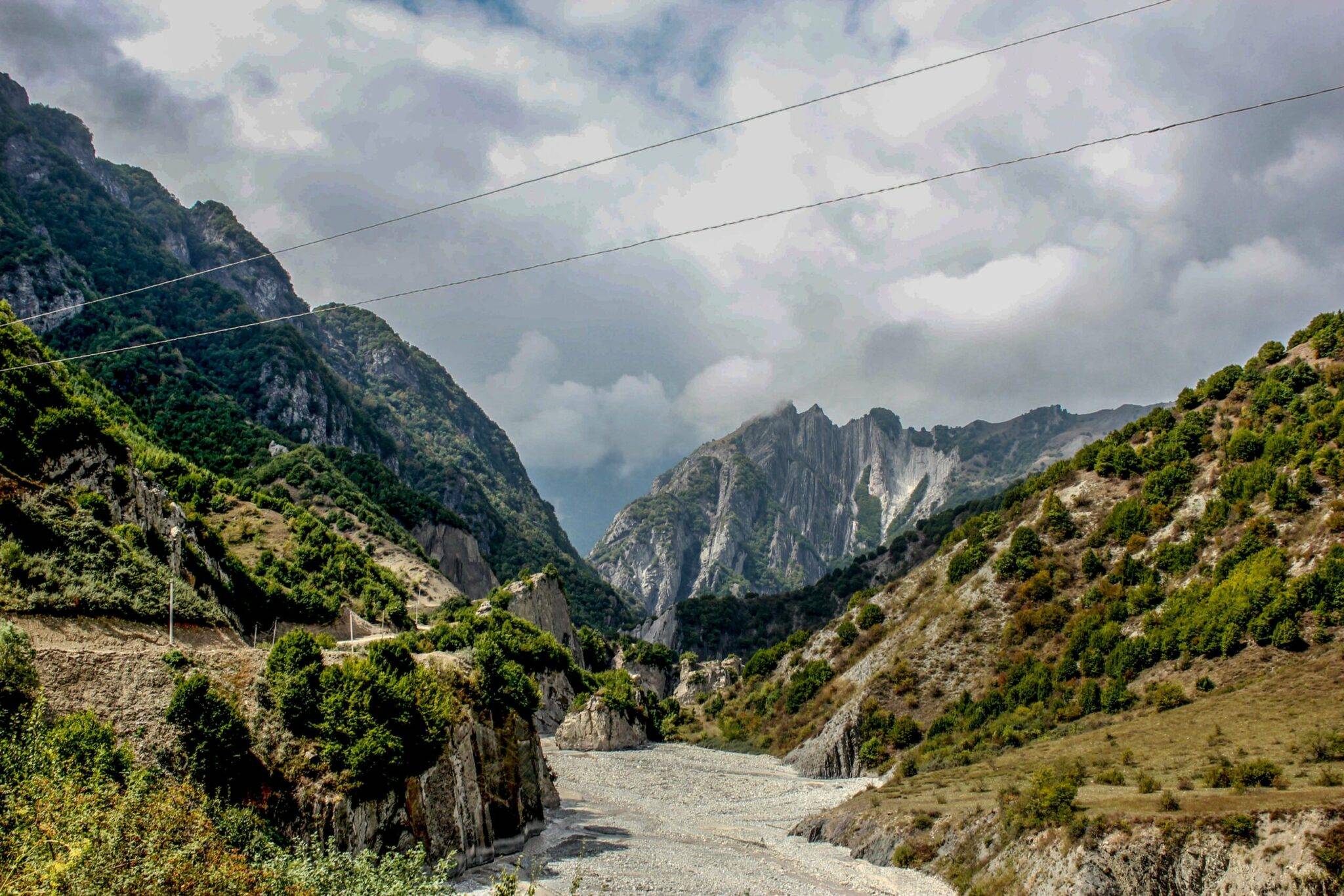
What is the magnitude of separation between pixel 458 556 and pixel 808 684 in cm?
8299

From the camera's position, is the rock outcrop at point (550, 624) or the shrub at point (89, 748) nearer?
the shrub at point (89, 748)

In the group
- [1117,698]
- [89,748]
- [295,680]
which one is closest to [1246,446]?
[1117,698]

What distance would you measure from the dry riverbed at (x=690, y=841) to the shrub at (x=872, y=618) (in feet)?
87.0

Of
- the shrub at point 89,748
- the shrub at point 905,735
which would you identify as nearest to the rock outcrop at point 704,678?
the shrub at point 905,735

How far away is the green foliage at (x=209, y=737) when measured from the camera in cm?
2356

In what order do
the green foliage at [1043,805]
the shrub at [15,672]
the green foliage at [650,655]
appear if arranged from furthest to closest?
the green foliage at [650,655]
the green foliage at [1043,805]
the shrub at [15,672]

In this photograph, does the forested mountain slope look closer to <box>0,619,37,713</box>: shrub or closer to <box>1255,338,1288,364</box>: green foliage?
<box>1255,338,1288,364</box>: green foliage

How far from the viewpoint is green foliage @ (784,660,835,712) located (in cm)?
8900

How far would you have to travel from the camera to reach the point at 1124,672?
55.2 metres

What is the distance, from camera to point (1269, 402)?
6994cm

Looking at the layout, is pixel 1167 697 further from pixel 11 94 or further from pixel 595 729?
pixel 11 94

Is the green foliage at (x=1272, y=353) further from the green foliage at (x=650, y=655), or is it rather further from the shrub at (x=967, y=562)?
the green foliage at (x=650, y=655)

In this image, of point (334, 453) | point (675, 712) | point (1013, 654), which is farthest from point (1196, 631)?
point (334, 453)

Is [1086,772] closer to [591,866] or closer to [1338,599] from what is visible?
[1338,599]
